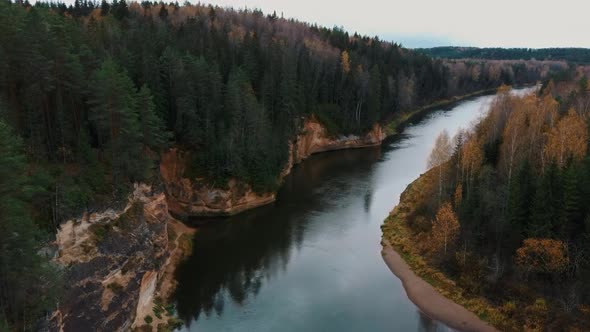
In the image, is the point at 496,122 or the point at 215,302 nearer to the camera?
the point at 215,302

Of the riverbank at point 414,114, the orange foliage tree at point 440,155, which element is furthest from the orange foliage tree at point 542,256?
the riverbank at point 414,114

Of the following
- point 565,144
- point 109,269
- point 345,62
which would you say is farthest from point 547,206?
point 345,62

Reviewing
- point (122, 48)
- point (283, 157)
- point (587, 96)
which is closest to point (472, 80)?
point (587, 96)

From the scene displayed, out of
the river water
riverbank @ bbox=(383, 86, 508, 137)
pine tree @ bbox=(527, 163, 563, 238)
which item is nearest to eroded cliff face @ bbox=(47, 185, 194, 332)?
the river water

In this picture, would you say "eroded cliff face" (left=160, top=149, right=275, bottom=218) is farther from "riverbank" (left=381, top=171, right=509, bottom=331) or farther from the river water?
"riverbank" (left=381, top=171, right=509, bottom=331)

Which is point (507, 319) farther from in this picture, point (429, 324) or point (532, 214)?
point (532, 214)

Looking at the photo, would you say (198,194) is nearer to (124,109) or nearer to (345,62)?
(124,109)

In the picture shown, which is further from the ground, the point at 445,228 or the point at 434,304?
the point at 445,228
